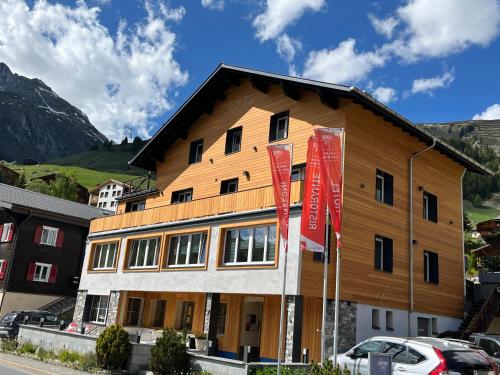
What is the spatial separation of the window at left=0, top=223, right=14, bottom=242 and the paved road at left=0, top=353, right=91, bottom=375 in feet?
63.4

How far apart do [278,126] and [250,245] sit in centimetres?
632

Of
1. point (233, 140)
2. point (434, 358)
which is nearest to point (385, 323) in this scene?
point (434, 358)

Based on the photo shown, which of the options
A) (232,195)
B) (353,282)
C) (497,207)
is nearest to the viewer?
(353,282)

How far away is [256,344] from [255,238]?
201 inches

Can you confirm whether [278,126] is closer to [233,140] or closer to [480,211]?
[233,140]

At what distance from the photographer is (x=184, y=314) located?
2427 cm

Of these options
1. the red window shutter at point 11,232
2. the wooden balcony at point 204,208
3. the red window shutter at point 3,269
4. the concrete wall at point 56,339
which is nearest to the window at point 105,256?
the wooden balcony at point 204,208

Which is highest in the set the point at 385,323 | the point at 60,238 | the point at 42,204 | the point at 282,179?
the point at 42,204

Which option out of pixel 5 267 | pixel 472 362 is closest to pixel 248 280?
pixel 472 362

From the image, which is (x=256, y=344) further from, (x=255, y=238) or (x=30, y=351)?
(x=30, y=351)

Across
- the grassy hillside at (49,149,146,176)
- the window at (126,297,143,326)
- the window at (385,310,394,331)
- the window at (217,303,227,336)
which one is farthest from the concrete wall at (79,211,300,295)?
the grassy hillside at (49,149,146,176)

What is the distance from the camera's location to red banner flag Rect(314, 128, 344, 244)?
13.1 m

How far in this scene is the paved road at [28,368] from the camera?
1526 centimetres

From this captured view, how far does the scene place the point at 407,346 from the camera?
1109cm
